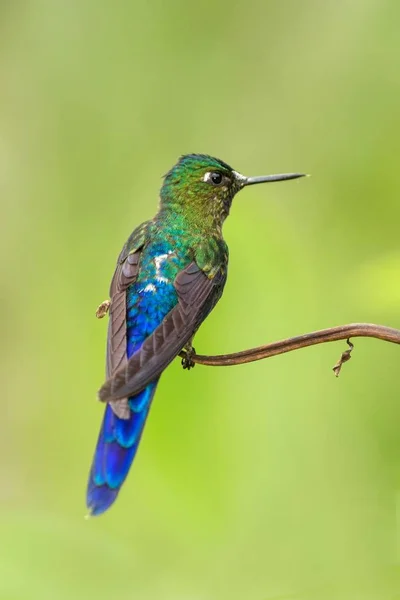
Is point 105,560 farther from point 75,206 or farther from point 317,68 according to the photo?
point 317,68

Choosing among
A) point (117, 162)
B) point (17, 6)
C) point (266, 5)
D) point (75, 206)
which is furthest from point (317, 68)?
point (17, 6)

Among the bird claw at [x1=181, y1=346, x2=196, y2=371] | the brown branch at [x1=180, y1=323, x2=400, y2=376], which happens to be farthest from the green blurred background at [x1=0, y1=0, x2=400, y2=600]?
the brown branch at [x1=180, y1=323, x2=400, y2=376]

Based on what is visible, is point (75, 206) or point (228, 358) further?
point (75, 206)

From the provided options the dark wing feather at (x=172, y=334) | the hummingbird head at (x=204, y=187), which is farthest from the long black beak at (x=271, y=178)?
the dark wing feather at (x=172, y=334)

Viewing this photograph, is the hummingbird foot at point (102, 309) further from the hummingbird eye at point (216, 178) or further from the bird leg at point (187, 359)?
the hummingbird eye at point (216, 178)

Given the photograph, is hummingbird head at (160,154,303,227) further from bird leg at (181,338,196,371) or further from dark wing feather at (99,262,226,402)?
bird leg at (181,338,196,371)
